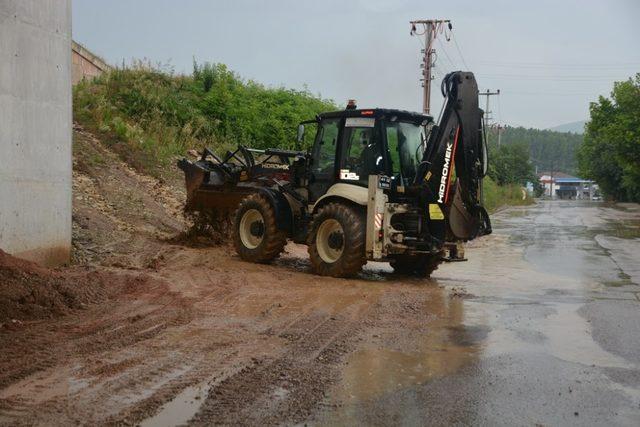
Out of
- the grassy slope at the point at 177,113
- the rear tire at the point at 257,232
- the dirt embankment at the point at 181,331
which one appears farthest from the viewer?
the grassy slope at the point at 177,113

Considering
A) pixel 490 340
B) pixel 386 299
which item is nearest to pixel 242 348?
pixel 490 340

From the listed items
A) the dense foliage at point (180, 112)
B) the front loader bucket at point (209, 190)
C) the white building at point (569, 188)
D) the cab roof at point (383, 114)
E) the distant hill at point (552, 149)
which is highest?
the distant hill at point (552, 149)

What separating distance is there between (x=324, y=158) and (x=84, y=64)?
16.4 metres

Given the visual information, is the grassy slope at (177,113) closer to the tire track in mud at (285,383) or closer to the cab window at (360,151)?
the cab window at (360,151)

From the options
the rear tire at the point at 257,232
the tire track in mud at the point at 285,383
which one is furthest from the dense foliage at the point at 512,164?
the tire track in mud at the point at 285,383

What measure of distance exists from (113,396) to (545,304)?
6.70 m

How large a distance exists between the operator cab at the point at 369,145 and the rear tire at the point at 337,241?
2.28ft

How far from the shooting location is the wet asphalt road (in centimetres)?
522

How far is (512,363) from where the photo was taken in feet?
21.9

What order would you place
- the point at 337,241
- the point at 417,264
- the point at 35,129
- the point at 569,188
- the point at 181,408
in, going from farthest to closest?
the point at 569,188
the point at 417,264
the point at 337,241
the point at 35,129
the point at 181,408

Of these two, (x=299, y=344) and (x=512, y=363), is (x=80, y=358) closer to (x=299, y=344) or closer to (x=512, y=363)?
(x=299, y=344)

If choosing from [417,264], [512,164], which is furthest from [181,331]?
[512,164]

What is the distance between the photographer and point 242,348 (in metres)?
Answer: 6.78

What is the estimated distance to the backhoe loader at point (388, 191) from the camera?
1139cm
